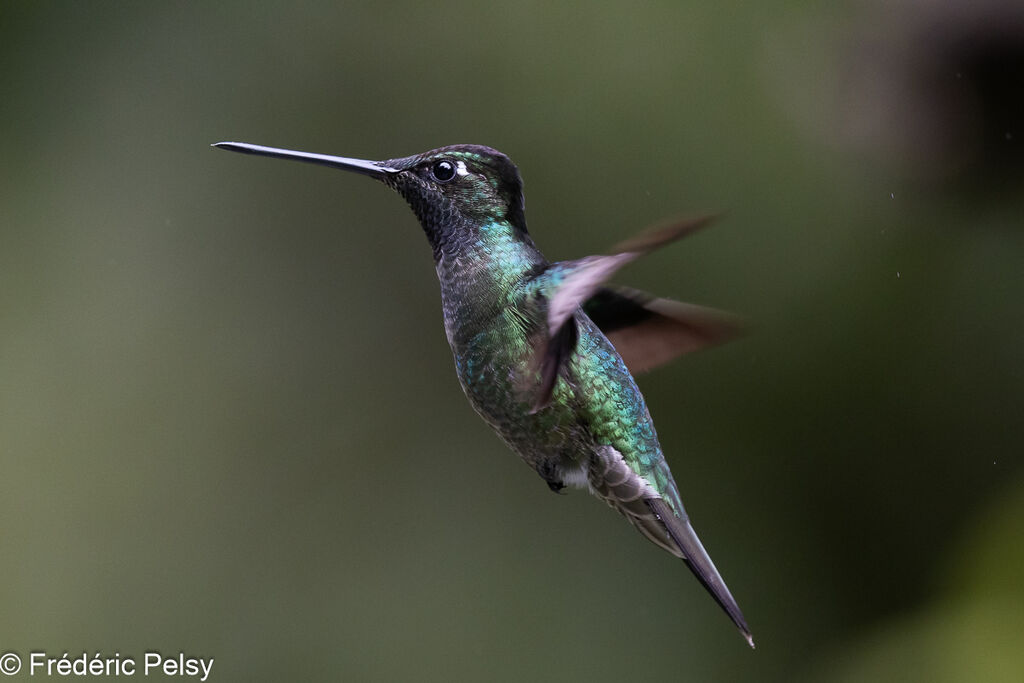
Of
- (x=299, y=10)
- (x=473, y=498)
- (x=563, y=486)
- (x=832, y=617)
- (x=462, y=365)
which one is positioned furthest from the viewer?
(x=299, y=10)

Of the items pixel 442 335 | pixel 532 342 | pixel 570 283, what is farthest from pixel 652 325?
pixel 442 335

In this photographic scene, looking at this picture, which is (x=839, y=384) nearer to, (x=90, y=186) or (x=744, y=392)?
(x=744, y=392)

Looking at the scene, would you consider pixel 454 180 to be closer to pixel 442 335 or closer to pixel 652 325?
pixel 652 325

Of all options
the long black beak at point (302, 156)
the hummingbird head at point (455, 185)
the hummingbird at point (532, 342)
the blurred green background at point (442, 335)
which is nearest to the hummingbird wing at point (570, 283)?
the hummingbird at point (532, 342)

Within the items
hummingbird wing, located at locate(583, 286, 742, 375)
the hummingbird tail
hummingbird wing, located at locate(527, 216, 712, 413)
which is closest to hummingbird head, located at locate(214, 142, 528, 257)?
hummingbird wing, located at locate(527, 216, 712, 413)

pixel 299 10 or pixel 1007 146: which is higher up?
pixel 299 10

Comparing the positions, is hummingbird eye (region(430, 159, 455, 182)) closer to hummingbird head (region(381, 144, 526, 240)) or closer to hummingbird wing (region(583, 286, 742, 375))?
hummingbird head (region(381, 144, 526, 240))

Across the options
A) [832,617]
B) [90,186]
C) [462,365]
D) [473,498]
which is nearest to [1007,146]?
[832,617]

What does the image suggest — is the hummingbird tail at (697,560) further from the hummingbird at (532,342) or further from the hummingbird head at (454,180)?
the hummingbird head at (454,180)
